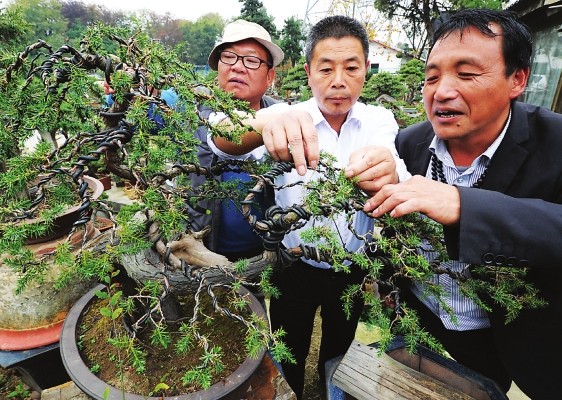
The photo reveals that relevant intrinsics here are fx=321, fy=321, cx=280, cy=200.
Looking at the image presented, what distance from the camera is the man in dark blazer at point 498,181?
1130 millimetres

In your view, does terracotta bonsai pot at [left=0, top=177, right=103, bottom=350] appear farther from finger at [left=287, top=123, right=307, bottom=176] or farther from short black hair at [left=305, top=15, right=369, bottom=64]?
short black hair at [left=305, top=15, right=369, bottom=64]

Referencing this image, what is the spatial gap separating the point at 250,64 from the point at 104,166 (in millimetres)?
1640

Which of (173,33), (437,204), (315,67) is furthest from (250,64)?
(173,33)

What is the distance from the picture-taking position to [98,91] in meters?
1.19

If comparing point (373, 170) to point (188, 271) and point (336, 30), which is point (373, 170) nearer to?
point (188, 271)

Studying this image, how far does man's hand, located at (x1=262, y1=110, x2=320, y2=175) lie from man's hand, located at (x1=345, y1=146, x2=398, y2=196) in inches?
6.3

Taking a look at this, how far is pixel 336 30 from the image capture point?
6.48 ft

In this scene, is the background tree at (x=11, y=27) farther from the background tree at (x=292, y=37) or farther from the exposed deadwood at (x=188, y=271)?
the background tree at (x=292, y=37)

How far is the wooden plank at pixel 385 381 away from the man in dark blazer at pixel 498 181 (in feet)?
1.24

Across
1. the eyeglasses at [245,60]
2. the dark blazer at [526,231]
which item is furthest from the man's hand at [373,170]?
the eyeglasses at [245,60]

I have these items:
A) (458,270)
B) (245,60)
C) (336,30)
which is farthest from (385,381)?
(245,60)

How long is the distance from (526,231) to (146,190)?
51.7 inches

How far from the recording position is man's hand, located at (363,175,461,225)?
43.8 inches

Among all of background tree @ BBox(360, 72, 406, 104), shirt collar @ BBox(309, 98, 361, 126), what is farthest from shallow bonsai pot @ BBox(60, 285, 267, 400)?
background tree @ BBox(360, 72, 406, 104)
